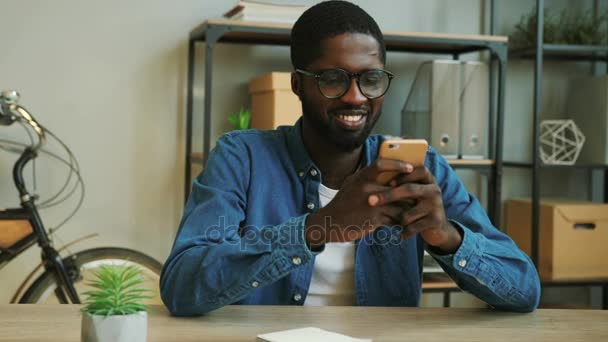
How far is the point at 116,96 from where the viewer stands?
106 inches

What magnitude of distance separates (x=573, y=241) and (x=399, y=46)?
2.98 ft

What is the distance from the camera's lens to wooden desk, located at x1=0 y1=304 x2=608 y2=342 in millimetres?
1133

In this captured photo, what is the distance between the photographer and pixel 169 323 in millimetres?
1208

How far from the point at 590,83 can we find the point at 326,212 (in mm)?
2060

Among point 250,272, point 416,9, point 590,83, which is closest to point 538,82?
point 590,83

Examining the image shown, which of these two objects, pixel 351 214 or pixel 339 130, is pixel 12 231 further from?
pixel 351 214

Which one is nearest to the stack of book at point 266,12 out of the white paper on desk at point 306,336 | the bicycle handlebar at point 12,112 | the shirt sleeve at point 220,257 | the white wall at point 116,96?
the white wall at point 116,96

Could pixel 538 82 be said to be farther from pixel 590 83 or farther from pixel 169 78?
pixel 169 78

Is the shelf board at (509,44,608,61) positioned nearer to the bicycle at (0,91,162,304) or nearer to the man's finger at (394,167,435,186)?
the bicycle at (0,91,162,304)

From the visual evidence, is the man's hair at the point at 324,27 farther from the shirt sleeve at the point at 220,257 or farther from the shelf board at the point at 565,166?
the shelf board at the point at 565,166

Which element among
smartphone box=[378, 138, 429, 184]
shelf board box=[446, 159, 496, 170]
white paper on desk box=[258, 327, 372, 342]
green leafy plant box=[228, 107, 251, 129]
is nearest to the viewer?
white paper on desk box=[258, 327, 372, 342]

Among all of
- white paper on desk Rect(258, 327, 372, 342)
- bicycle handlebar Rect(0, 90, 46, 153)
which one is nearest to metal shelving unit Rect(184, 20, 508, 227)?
bicycle handlebar Rect(0, 90, 46, 153)

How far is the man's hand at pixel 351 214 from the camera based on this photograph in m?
1.22

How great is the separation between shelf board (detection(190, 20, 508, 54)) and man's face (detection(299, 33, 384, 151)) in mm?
1052
